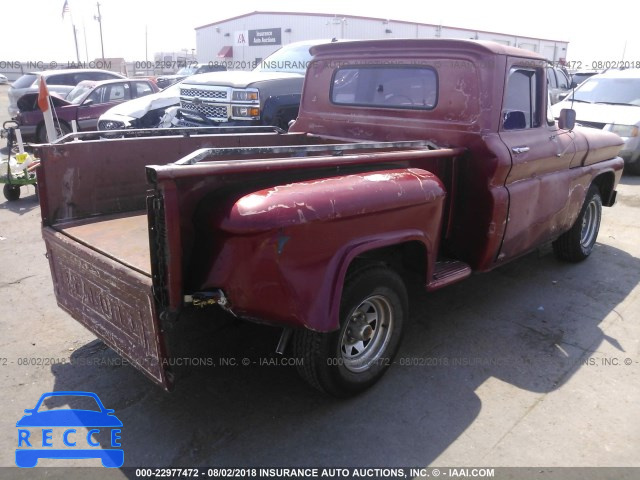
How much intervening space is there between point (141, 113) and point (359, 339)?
7927mm

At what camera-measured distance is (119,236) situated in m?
3.20

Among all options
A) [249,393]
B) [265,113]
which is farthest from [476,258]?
[265,113]

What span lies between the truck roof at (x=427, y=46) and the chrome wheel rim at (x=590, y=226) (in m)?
1.99

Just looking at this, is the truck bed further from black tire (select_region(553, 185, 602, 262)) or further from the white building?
the white building

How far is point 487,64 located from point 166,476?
3.19 m

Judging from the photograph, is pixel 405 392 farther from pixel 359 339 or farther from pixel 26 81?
pixel 26 81

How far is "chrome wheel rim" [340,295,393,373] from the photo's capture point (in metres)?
3.01

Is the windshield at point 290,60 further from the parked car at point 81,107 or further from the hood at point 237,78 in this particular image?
the parked car at point 81,107

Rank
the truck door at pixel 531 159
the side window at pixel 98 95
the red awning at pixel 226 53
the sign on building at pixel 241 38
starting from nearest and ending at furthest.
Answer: the truck door at pixel 531 159
the side window at pixel 98 95
the sign on building at pixel 241 38
the red awning at pixel 226 53

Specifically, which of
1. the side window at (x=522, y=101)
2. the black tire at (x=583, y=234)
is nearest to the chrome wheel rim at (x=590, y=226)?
the black tire at (x=583, y=234)

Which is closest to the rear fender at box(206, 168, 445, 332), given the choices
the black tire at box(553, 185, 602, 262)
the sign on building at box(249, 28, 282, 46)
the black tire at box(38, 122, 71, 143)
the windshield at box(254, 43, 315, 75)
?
the black tire at box(553, 185, 602, 262)

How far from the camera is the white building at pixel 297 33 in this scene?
1211 inches

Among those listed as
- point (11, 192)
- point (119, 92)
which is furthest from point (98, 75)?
point (11, 192)

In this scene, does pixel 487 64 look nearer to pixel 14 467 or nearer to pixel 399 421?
pixel 399 421
